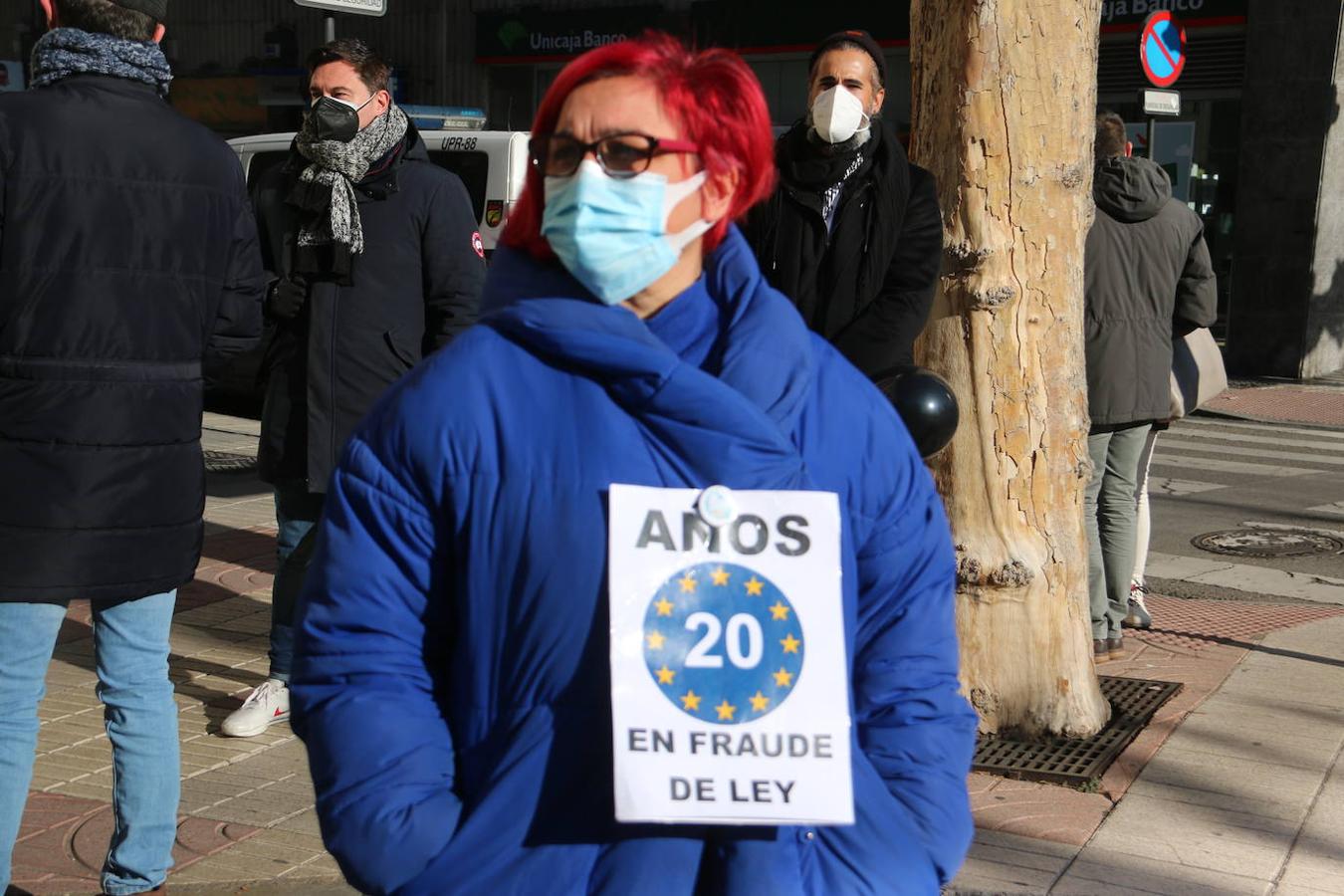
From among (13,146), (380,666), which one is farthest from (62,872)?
(380,666)

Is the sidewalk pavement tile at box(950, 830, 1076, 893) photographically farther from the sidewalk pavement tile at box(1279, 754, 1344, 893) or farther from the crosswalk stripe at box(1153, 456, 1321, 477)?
the crosswalk stripe at box(1153, 456, 1321, 477)

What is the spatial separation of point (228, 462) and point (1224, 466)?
266 inches

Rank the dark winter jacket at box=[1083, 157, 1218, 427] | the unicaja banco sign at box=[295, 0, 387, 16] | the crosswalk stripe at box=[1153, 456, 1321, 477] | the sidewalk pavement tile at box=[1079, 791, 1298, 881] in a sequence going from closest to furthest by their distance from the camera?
the sidewalk pavement tile at box=[1079, 791, 1298, 881], the dark winter jacket at box=[1083, 157, 1218, 427], the unicaja banco sign at box=[295, 0, 387, 16], the crosswalk stripe at box=[1153, 456, 1321, 477]

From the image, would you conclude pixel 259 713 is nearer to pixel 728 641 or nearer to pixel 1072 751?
pixel 1072 751

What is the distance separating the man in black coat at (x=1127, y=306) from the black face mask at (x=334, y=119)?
2.72 m

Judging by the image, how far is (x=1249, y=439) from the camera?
13.3m

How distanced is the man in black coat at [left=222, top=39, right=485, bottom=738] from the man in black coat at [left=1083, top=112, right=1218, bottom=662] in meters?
2.42

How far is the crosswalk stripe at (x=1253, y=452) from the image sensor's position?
12.2m

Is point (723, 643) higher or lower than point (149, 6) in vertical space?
lower

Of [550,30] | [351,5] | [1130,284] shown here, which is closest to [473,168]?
[351,5]

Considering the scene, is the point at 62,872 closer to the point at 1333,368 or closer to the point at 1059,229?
the point at 1059,229

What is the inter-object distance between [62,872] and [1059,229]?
A: 334cm

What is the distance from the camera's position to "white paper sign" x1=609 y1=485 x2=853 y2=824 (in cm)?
170

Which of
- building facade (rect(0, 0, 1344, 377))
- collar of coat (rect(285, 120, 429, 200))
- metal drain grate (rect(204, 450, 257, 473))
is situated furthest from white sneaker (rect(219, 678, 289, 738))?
building facade (rect(0, 0, 1344, 377))
